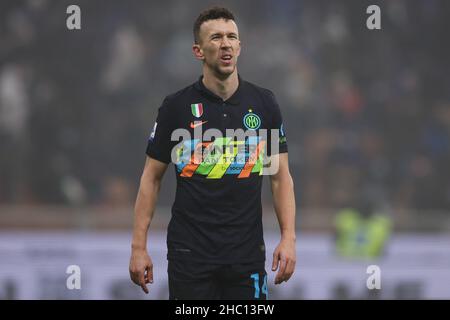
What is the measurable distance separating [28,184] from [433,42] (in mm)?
5440

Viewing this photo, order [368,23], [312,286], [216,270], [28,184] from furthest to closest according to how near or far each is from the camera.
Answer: [368,23] < [28,184] < [312,286] < [216,270]

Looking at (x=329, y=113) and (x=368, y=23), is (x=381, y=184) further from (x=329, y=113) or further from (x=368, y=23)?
(x=368, y=23)

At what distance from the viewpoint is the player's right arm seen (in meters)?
5.41

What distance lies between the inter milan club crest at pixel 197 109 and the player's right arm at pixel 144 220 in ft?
1.12

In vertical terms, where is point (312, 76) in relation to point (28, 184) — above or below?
above

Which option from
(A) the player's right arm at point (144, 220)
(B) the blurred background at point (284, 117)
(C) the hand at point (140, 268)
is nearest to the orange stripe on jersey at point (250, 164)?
(A) the player's right arm at point (144, 220)

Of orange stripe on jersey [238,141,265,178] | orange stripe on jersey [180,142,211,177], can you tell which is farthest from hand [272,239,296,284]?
orange stripe on jersey [180,142,211,177]

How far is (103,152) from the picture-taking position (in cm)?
1204

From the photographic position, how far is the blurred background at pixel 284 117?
11.6 metres

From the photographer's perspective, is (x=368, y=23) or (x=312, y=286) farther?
(x=368, y=23)

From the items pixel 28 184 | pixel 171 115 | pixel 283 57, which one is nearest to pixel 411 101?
pixel 283 57

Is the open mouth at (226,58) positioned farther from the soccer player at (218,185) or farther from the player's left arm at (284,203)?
the player's left arm at (284,203)

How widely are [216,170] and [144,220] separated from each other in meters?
0.52

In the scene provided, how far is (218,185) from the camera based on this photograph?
17.4 feet
